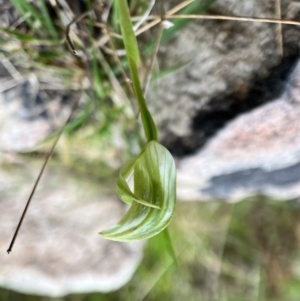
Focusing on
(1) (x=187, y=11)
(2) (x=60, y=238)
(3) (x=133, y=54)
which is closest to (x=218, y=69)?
(1) (x=187, y=11)

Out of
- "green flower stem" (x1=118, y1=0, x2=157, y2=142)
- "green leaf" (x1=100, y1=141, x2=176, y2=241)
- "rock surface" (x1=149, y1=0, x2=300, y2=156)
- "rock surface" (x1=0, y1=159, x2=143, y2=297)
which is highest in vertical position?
"green flower stem" (x1=118, y1=0, x2=157, y2=142)

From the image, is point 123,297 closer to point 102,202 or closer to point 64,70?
point 102,202

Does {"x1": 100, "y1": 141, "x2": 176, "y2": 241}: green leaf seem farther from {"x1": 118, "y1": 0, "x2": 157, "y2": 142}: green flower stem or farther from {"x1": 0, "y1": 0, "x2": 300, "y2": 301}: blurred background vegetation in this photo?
{"x1": 0, "y1": 0, "x2": 300, "y2": 301}: blurred background vegetation

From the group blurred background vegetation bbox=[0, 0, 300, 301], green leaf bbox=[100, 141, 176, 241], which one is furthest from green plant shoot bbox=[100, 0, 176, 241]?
blurred background vegetation bbox=[0, 0, 300, 301]

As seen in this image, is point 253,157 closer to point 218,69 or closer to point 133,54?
point 218,69

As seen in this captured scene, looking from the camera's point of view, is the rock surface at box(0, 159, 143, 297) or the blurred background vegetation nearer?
the blurred background vegetation

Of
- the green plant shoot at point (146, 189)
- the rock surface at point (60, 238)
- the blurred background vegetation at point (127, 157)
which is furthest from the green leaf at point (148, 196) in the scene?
the rock surface at point (60, 238)

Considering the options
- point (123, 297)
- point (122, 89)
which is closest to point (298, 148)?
point (122, 89)
